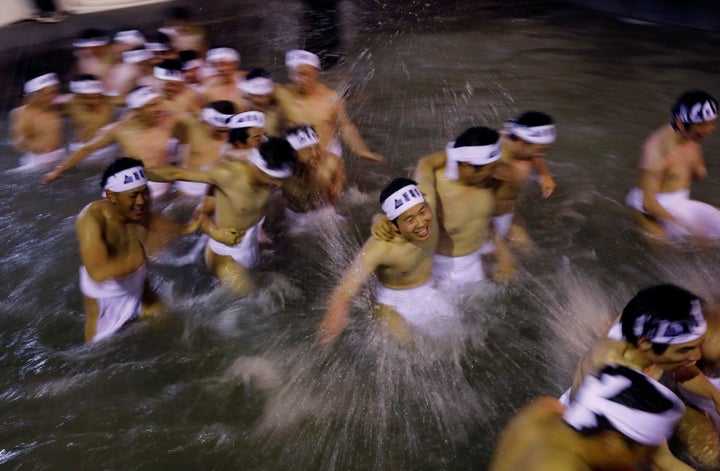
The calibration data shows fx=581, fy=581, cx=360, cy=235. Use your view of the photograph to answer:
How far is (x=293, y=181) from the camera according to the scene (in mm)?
4957

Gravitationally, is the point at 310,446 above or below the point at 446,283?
below

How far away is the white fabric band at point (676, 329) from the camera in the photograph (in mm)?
2537

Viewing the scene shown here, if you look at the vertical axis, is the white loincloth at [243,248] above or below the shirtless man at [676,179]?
below

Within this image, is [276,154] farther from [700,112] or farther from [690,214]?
[690,214]

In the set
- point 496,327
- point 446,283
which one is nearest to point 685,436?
point 496,327

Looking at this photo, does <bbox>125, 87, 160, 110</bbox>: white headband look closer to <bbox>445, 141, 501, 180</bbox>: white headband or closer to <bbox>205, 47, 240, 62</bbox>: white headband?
<bbox>205, 47, 240, 62</bbox>: white headband

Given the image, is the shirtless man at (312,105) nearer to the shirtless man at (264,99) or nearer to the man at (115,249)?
the shirtless man at (264,99)

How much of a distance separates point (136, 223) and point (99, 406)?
4.17ft

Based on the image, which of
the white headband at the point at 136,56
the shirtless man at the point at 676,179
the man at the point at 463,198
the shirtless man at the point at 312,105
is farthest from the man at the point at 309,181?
the white headband at the point at 136,56

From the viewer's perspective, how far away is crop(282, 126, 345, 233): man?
4.65 meters

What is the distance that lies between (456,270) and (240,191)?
1.70 m

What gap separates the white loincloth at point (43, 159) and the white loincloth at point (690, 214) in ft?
21.6

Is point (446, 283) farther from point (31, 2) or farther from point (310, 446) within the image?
point (31, 2)

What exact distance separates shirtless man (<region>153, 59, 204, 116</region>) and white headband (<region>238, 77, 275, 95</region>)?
26.0 inches
